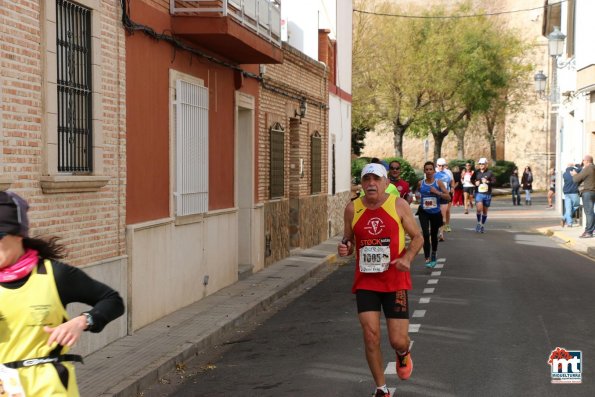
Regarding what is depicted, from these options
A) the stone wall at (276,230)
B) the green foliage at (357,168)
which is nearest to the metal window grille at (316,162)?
the stone wall at (276,230)

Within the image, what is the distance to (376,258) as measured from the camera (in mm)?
7621

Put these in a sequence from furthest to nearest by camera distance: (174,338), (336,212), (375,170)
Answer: (336,212)
(174,338)
(375,170)

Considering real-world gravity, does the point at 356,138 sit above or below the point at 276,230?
above

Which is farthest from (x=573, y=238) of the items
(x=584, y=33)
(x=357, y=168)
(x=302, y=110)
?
(x=357, y=168)

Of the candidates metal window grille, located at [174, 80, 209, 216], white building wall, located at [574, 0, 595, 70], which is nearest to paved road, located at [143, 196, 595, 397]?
metal window grille, located at [174, 80, 209, 216]

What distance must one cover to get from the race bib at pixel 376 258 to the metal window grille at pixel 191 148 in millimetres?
5505

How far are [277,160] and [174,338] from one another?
9.69 meters

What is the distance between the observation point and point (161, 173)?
40.7 feet

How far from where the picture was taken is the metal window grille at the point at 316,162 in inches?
933

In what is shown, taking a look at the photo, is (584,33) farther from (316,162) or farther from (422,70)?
(422,70)

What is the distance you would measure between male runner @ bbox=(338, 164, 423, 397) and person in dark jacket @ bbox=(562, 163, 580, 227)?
60.9 ft

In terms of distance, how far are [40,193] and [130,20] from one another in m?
2.91

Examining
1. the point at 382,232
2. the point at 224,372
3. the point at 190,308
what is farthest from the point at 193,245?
the point at 382,232

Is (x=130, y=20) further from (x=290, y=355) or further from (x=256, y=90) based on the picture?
(x=256, y=90)
